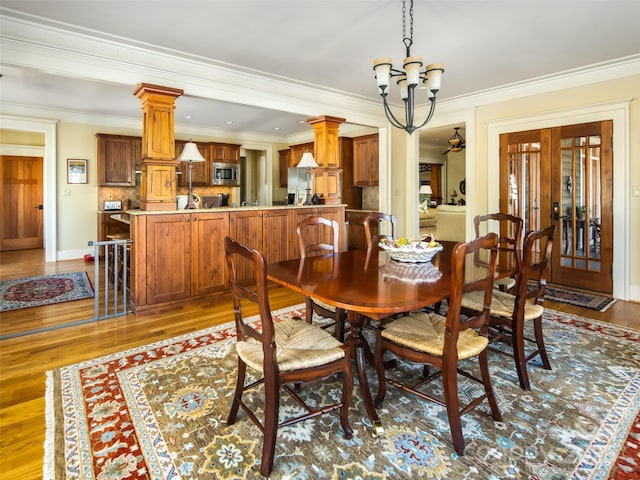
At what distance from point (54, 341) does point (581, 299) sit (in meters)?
5.01

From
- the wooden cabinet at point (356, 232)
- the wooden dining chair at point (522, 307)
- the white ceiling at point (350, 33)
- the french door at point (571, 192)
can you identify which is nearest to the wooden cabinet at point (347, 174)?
the wooden cabinet at point (356, 232)

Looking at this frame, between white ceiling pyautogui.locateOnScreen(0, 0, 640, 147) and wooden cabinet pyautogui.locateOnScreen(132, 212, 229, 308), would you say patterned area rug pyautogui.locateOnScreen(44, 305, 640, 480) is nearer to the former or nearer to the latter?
wooden cabinet pyautogui.locateOnScreen(132, 212, 229, 308)

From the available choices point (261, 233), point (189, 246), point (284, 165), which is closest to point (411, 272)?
point (189, 246)

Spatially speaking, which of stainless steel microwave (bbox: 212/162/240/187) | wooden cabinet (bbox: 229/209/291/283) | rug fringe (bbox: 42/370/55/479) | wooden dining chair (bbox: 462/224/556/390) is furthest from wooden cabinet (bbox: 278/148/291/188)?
rug fringe (bbox: 42/370/55/479)

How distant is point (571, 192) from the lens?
174 inches

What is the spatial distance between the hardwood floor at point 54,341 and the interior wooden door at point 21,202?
5.33m

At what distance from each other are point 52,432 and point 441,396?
198 cm

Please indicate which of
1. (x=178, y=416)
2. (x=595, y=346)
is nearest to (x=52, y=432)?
(x=178, y=416)

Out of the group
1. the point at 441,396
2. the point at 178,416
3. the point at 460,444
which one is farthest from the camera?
the point at 441,396

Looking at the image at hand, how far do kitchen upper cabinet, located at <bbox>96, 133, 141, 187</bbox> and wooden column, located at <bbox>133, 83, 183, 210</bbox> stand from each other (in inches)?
141

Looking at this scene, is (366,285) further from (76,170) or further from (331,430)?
(76,170)

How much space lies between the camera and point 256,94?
438cm

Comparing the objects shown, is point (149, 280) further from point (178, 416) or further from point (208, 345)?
point (178, 416)

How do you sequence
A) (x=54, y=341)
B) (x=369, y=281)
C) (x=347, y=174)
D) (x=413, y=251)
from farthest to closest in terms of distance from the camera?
1. (x=347, y=174)
2. (x=54, y=341)
3. (x=413, y=251)
4. (x=369, y=281)
